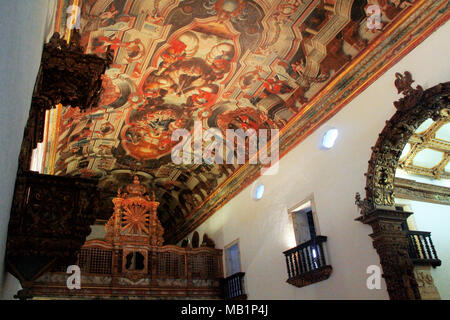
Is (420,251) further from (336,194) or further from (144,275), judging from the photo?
(144,275)

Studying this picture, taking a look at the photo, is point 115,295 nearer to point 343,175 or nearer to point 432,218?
point 343,175

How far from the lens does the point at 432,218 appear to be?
11500 mm

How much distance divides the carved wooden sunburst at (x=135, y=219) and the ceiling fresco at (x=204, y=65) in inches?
82.3

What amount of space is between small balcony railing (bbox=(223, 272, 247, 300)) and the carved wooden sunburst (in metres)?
3.60

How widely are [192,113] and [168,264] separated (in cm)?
566

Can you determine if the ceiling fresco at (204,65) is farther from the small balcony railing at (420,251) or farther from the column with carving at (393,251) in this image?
the small balcony railing at (420,251)

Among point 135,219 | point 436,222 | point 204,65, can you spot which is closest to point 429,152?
point 436,222

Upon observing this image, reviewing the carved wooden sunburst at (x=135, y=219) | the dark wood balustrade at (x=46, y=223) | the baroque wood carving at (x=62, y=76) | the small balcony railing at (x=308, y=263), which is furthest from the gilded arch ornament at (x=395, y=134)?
the carved wooden sunburst at (x=135, y=219)

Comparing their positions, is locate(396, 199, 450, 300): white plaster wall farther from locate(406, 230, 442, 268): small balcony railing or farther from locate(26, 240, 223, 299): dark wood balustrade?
locate(26, 240, 223, 299): dark wood balustrade

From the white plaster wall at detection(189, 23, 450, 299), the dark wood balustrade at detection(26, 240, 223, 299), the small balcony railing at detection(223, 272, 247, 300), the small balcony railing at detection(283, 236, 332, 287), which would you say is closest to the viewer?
the white plaster wall at detection(189, 23, 450, 299)

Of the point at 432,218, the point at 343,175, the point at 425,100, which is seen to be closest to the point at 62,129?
the point at 343,175

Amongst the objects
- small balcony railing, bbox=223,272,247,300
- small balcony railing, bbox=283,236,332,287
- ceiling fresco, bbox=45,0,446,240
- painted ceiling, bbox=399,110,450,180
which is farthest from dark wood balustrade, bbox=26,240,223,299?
painted ceiling, bbox=399,110,450,180

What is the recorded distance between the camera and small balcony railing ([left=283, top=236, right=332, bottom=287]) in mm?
9793
